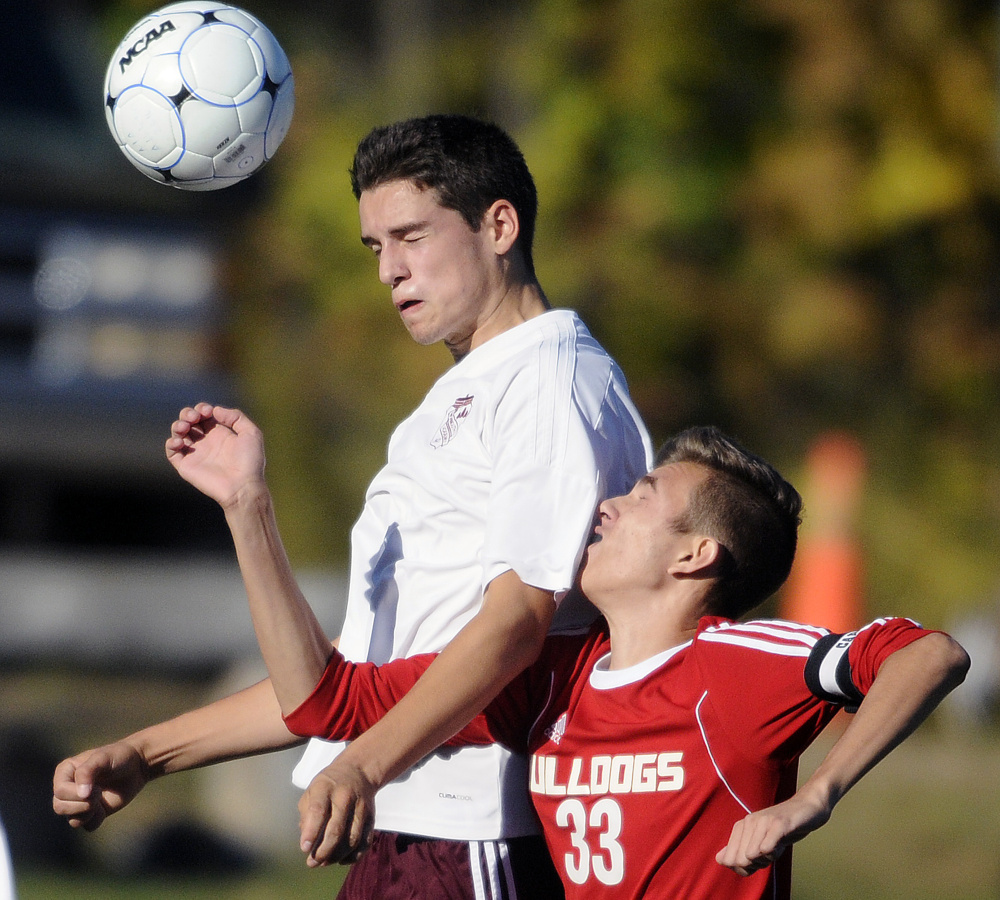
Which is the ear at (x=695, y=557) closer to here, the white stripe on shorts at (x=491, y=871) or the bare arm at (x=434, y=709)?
the bare arm at (x=434, y=709)

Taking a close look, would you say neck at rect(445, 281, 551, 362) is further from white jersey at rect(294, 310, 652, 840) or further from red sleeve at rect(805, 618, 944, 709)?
red sleeve at rect(805, 618, 944, 709)

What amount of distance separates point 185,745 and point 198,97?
4.65ft

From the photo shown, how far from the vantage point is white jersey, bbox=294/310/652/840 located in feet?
8.67

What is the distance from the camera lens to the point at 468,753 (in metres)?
2.80

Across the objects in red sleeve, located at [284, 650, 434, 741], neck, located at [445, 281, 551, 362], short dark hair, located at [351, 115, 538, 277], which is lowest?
red sleeve, located at [284, 650, 434, 741]

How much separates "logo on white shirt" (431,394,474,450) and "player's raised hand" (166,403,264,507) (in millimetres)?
350

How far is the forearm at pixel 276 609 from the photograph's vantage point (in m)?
2.64

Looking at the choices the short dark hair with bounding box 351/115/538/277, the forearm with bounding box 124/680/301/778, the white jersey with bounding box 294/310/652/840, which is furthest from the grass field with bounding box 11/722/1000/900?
the short dark hair with bounding box 351/115/538/277

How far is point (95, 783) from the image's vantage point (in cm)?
287

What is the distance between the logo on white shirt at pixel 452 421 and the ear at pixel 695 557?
0.50 meters

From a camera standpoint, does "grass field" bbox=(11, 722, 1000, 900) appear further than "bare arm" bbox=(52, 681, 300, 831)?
Yes

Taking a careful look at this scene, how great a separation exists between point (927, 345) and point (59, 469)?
29.0 ft

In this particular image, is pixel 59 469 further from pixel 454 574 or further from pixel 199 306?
pixel 454 574

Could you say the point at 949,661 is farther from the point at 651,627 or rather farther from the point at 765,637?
the point at 651,627
